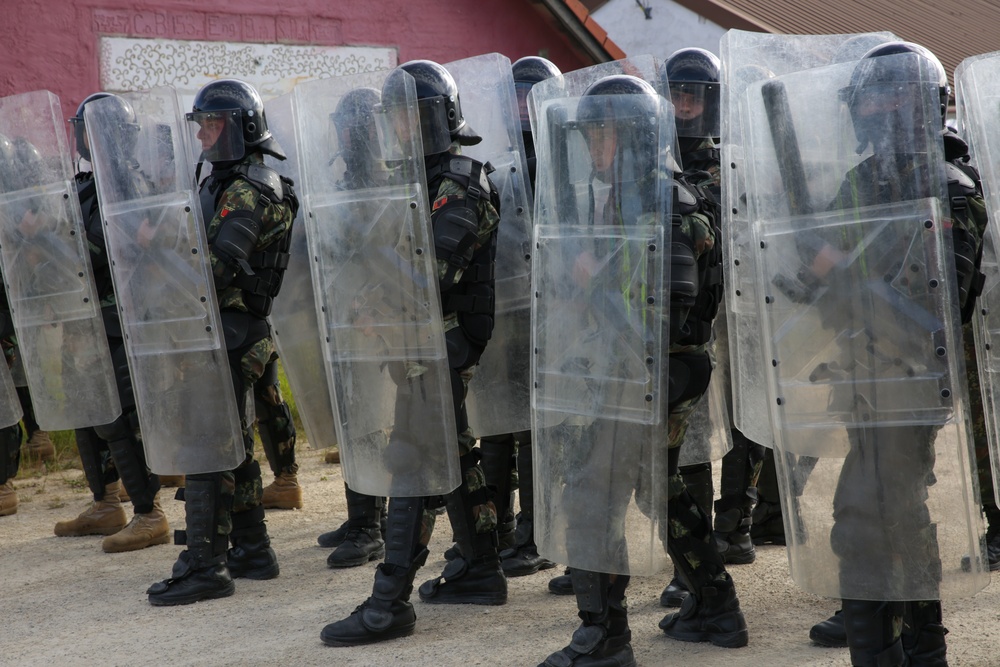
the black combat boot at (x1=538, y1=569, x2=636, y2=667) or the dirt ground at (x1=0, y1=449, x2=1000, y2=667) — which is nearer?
the black combat boot at (x1=538, y1=569, x2=636, y2=667)

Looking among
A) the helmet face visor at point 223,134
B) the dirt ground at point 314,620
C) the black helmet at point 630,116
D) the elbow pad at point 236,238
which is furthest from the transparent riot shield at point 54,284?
the black helmet at point 630,116

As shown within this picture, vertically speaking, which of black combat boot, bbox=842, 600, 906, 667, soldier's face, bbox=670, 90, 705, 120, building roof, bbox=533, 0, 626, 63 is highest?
building roof, bbox=533, 0, 626, 63

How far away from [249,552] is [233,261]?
4.49 ft

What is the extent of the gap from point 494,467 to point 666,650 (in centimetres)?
132

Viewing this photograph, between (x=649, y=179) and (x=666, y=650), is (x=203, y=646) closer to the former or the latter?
(x=666, y=650)

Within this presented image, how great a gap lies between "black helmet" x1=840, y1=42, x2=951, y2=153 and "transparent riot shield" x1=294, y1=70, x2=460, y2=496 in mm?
1571

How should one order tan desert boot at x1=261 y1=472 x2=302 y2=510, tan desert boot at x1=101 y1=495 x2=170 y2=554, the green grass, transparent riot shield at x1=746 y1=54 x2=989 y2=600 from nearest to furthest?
transparent riot shield at x1=746 y1=54 x2=989 y2=600
tan desert boot at x1=101 y1=495 x2=170 y2=554
tan desert boot at x1=261 y1=472 x2=302 y2=510
the green grass

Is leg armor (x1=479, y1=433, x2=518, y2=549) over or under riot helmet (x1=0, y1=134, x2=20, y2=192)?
under

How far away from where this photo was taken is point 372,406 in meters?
3.87

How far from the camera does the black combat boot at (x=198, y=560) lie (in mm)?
4523

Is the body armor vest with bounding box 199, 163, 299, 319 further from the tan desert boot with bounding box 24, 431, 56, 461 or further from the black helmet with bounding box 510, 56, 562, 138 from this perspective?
the tan desert boot with bounding box 24, 431, 56, 461

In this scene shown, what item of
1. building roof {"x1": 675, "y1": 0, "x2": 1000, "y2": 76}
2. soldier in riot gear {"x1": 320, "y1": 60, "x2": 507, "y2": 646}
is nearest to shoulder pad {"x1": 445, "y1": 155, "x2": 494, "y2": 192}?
soldier in riot gear {"x1": 320, "y1": 60, "x2": 507, "y2": 646}

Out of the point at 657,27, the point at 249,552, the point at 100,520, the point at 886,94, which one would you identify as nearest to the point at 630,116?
the point at 886,94

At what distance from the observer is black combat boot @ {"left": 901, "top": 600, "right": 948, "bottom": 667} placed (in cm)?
312
